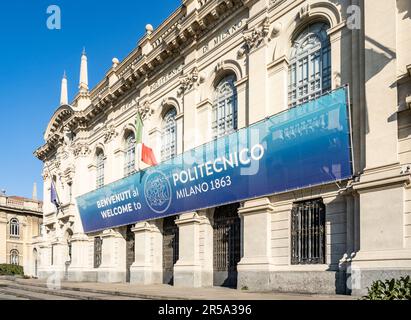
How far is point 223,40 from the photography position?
65.3 feet

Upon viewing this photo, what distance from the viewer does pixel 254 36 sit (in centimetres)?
1800

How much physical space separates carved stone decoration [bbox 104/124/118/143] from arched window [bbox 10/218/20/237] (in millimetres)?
28246

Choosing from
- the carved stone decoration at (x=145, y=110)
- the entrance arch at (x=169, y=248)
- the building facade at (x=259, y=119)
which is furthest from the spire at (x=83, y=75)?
the entrance arch at (x=169, y=248)

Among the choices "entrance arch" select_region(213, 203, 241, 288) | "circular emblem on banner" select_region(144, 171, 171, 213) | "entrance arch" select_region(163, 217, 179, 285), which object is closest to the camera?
"entrance arch" select_region(213, 203, 241, 288)

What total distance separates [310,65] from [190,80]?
6879 mm

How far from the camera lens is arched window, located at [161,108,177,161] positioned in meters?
23.1

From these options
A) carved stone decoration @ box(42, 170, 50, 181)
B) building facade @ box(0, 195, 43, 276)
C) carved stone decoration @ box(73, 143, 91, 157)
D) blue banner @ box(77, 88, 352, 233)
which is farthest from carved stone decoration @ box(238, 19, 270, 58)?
building facade @ box(0, 195, 43, 276)

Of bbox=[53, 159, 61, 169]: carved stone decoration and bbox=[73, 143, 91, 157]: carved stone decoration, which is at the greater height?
bbox=[73, 143, 91, 157]: carved stone decoration

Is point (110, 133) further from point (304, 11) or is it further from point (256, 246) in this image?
point (304, 11)

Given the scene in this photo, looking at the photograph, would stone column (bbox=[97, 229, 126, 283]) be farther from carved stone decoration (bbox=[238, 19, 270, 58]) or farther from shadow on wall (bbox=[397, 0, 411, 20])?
shadow on wall (bbox=[397, 0, 411, 20])

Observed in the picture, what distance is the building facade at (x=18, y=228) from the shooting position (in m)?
50.8
